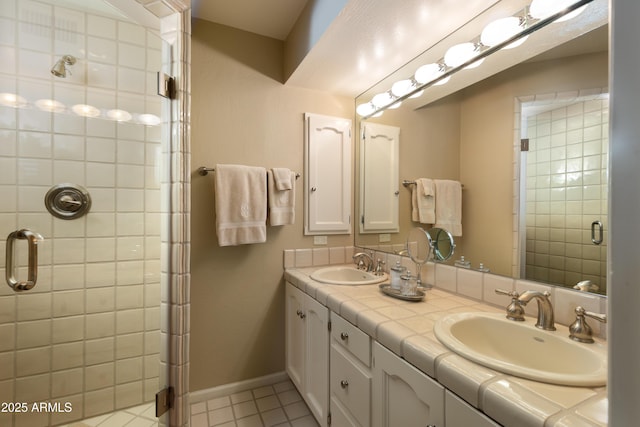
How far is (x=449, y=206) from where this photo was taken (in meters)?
1.41

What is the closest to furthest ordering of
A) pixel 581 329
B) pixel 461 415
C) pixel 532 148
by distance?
pixel 461 415 < pixel 581 329 < pixel 532 148

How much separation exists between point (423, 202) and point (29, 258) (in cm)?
201

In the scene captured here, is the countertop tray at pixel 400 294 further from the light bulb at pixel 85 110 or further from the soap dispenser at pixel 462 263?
the light bulb at pixel 85 110

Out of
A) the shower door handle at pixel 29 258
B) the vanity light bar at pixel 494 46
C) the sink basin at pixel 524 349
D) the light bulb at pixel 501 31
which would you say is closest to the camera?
the sink basin at pixel 524 349

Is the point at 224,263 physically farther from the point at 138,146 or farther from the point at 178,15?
the point at 178,15

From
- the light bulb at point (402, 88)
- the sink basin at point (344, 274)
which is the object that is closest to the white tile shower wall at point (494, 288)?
the sink basin at point (344, 274)

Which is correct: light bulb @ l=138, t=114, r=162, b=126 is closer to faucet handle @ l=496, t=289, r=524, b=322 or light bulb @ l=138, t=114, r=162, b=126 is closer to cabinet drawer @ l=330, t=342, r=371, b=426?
cabinet drawer @ l=330, t=342, r=371, b=426

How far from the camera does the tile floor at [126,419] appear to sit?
147 centimetres

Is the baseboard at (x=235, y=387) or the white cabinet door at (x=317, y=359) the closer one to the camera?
the white cabinet door at (x=317, y=359)

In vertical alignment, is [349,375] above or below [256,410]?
above

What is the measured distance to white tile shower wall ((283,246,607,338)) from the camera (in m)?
0.88

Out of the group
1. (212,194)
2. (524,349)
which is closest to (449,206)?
(524,349)

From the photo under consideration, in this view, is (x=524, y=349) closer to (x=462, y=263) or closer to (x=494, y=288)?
(x=494, y=288)

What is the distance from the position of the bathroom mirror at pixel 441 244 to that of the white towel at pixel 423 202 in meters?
0.08
